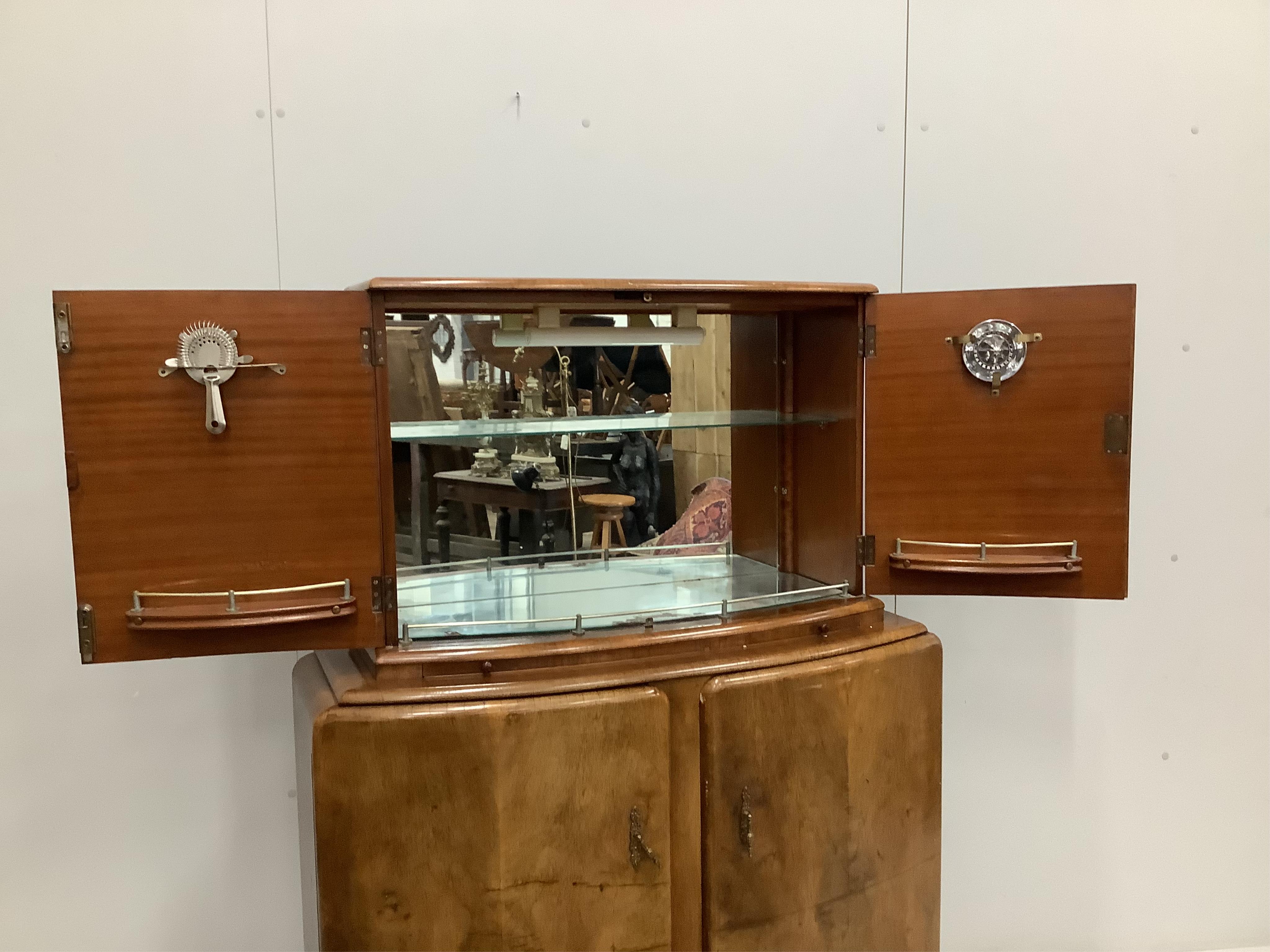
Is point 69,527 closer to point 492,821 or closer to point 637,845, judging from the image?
point 492,821

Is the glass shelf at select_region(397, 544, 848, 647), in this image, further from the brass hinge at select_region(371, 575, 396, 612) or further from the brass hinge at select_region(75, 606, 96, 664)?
the brass hinge at select_region(75, 606, 96, 664)

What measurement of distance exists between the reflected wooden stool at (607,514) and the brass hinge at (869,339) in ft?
1.56

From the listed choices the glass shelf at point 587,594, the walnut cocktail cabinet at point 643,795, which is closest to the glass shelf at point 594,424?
the glass shelf at point 587,594

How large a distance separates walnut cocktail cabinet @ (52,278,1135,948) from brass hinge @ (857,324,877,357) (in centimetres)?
2

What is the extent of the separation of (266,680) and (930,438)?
4.28 feet

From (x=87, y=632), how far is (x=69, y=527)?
0.64 m

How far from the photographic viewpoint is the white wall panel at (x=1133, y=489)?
206 cm

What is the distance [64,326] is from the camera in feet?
3.86

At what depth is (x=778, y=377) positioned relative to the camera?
5.79 ft

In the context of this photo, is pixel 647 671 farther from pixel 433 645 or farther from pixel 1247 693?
pixel 1247 693

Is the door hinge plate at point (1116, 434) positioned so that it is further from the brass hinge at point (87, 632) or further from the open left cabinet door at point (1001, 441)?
the brass hinge at point (87, 632)

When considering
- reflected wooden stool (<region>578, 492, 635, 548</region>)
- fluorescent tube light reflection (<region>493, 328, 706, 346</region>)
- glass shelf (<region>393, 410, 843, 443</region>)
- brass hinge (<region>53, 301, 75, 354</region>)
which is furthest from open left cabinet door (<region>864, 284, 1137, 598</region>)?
brass hinge (<region>53, 301, 75, 354</region>)

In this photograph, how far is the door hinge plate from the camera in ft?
4.83

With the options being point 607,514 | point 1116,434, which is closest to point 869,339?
point 1116,434
